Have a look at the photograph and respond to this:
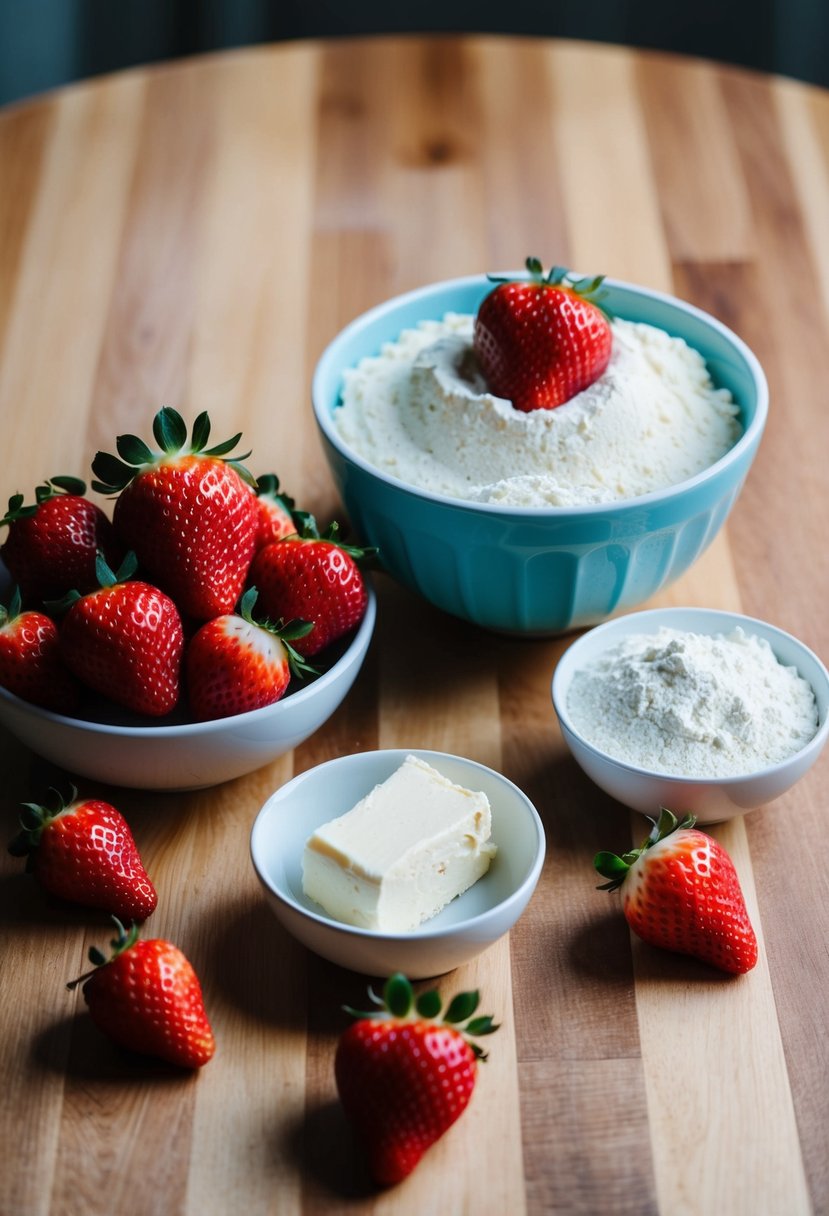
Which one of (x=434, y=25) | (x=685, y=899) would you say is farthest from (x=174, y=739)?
(x=434, y=25)

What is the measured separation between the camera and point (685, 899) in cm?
108

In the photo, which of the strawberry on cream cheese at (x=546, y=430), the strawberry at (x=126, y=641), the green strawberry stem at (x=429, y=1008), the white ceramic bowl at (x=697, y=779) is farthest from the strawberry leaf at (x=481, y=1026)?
the strawberry on cream cheese at (x=546, y=430)

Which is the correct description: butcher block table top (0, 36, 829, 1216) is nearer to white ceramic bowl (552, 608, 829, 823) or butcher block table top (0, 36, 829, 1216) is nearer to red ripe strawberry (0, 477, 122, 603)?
white ceramic bowl (552, 608, 829, 823)

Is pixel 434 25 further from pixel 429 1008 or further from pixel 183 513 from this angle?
pixel 429 1008

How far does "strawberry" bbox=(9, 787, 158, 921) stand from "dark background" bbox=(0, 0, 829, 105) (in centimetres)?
235

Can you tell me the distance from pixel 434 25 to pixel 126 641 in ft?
7.89

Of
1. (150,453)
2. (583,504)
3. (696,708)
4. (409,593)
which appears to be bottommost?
(409,593)

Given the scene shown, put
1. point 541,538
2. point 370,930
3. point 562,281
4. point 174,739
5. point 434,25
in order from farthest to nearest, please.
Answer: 1. point 434,25
2. point 562,281
3. point 541,538
4. point 174,739
5. point 370,930

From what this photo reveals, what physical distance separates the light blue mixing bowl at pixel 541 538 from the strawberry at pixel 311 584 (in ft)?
0.32

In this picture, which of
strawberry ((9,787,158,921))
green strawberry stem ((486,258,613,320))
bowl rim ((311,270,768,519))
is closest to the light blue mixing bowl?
bowl rim ((311,270,768,519))

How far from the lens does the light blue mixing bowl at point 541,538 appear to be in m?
1.29

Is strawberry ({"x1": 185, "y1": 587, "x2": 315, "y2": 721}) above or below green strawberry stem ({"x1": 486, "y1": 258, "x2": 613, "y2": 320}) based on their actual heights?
below

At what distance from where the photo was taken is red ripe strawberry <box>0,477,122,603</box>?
126 centimetres

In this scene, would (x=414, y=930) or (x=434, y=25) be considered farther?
(x=434, y=25)
